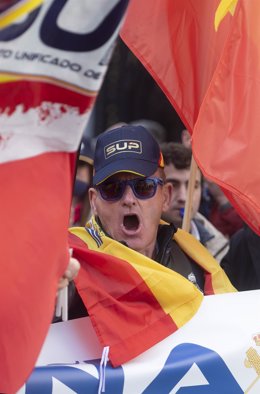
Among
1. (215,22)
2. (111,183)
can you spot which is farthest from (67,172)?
(215,22)

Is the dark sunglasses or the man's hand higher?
the man's hand

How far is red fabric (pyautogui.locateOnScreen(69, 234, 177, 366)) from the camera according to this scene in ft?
10.7

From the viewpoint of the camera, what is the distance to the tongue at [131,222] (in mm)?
3809

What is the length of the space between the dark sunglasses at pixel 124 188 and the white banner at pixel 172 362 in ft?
1.80

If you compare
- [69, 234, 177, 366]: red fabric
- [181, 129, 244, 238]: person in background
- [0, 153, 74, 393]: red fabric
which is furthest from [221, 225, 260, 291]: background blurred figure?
[0, 153, 74, 393]: red fabric

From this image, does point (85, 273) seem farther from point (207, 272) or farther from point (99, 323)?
point (207, 272)

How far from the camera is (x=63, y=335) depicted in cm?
337

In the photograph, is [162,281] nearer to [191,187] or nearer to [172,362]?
[172,362]

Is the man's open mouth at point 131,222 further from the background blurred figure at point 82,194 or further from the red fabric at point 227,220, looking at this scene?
the red fabric at point 227,220

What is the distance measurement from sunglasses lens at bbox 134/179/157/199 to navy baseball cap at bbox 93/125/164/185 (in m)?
0.04

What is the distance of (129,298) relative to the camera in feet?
11.0

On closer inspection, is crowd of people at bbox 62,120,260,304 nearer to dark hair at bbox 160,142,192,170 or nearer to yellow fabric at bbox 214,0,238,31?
yellow fabric at bbox 214,0,238,31

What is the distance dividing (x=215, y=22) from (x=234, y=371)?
1.50 metres

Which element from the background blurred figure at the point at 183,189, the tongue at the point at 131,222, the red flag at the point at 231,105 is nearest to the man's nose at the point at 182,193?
the background blurred figure at the point at 183,189
